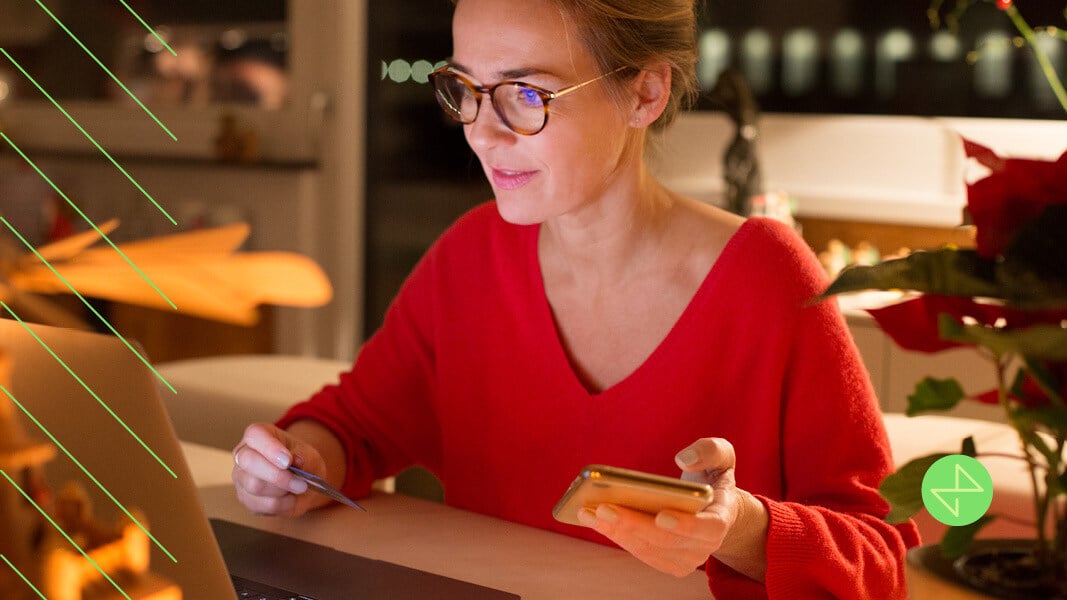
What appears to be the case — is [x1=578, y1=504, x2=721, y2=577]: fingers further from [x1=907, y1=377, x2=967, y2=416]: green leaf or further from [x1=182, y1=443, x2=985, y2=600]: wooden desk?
[x1=907, y1=377, x2=967, y2=416]: green leaf

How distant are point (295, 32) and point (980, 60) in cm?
207

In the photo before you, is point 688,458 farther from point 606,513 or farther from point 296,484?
Answer: point 296,484

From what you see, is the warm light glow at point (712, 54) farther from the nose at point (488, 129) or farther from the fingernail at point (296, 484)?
the fingernail at point (296, 484)

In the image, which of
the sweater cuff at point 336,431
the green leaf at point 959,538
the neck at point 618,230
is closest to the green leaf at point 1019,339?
the green leaf at point 959,538

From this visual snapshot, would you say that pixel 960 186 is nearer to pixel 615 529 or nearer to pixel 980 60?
pixel 980 60

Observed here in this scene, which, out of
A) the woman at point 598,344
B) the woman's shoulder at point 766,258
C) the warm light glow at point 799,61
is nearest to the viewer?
the woman at point 598,344

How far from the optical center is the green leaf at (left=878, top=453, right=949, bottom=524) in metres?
0.68

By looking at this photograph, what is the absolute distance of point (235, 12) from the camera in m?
3.91

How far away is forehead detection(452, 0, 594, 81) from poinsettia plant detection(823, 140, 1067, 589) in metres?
0.63

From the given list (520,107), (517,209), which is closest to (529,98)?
(520,107)

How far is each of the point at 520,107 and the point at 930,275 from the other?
669 millimetres

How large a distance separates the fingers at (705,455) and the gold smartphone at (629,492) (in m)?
0.09

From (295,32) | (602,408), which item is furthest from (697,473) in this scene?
(295,32)

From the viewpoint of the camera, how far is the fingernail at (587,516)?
839mm
